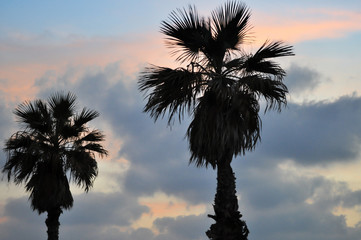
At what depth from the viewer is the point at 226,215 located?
83.1 ft

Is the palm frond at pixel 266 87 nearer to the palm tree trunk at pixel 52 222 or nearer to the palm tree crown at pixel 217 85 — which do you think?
the palm tree crown at pixel 217 85

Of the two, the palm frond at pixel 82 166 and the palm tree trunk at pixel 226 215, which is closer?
the palm tree trunk at pixel 226 215

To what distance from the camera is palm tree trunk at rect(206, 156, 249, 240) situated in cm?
2534

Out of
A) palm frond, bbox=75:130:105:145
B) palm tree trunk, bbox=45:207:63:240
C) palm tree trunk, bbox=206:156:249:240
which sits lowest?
palm tree trunk, bbox=206:156:249:240

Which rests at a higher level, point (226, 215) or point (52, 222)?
point (52, 222)

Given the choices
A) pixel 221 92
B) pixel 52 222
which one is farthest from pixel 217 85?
pixel 52 222

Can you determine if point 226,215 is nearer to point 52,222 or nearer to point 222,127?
point 222,127

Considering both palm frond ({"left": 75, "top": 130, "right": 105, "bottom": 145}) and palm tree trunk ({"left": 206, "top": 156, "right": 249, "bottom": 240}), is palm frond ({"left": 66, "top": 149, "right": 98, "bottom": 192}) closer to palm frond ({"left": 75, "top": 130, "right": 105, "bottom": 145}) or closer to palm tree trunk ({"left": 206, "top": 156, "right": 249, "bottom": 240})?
palm frond ({"left": 75, "top": 130, "right": 105, "bottom": 145})

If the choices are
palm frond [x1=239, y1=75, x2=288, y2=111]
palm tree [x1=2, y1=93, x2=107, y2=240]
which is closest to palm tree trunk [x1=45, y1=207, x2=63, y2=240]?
palm tree [x1=2, y1=93, x2=107, y2=240]

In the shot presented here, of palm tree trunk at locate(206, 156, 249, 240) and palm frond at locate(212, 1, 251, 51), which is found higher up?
palm frond at locate(212, 1, 251, 51)

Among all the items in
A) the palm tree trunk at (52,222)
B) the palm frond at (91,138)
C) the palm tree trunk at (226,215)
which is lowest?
the palm tree trunk at (226,215)

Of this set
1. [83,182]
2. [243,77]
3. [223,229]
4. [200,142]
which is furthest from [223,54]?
[83,182]

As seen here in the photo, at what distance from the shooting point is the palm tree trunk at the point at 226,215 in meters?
25.3

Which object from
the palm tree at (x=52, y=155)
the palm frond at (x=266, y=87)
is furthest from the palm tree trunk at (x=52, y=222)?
the palm frond at (x=266, y=87)
